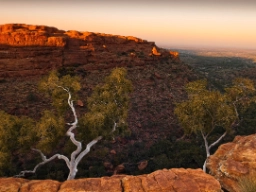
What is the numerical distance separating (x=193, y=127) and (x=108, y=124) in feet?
24.9

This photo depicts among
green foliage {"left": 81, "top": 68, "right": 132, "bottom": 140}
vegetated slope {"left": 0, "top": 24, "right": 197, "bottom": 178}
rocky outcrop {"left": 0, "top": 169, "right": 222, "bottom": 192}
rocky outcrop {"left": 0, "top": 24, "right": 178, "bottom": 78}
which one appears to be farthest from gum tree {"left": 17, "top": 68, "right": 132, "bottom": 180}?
rocky outcrop {"left": 0, "top": 24, "right": 178, "bottom": 78}

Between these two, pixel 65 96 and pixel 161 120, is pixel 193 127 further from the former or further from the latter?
pixel 65 96

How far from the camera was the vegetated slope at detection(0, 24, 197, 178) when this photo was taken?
78.0 feet

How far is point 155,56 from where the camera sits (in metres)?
43.6

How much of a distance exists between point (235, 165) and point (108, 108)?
848cm

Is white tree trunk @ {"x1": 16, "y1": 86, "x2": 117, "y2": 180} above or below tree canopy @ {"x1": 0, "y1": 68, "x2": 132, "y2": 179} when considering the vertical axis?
below

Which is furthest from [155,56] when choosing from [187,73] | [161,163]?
[161,163]

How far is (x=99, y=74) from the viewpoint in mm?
34531

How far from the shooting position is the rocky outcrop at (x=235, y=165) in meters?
12.6

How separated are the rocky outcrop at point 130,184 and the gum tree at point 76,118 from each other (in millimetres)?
4370

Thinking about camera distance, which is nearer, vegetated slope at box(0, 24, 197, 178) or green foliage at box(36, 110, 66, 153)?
green foliage at box(36, 110, 66, 153)

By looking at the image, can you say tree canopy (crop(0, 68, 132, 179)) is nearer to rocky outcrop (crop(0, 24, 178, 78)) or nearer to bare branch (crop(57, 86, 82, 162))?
bare branch (crop(57, 86, 82, 162))

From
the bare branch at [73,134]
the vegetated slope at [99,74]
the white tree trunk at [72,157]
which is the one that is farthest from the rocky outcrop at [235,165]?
the bare branch at [73,134]

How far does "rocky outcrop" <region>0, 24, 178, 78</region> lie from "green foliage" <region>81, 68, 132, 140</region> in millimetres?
14644
